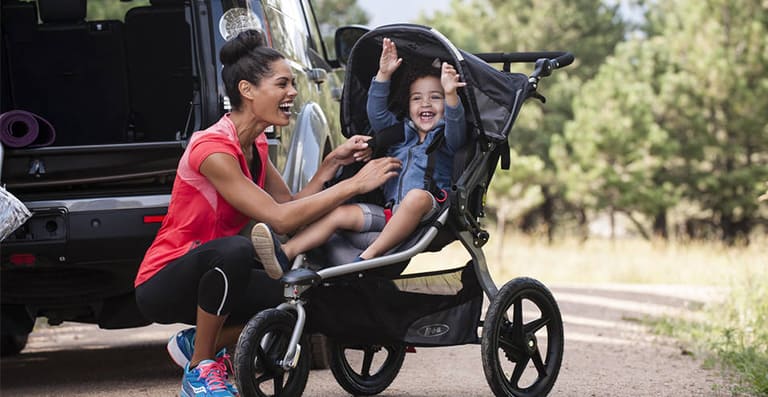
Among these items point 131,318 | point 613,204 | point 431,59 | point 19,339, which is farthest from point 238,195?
point 613,204

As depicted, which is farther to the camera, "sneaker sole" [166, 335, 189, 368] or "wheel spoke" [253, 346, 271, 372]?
"sneaker sole" [166, 335, 189, 368]

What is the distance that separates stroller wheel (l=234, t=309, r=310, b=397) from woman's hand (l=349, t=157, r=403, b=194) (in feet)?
2.05

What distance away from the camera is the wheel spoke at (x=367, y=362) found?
5.44 meters

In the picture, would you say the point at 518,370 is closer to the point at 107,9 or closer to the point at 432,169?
the point at 432,169

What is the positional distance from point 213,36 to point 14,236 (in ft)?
4.07

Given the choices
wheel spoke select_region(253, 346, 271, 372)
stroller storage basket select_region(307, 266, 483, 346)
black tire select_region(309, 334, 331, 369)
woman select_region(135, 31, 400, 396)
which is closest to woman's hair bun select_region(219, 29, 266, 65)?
woman select_region(135, 31, 400, 396)

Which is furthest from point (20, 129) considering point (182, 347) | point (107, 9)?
point (107, 9)

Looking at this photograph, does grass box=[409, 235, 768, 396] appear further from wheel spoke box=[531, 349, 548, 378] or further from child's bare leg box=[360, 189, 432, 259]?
child's bare leg box=[360, 189, 432, 259]

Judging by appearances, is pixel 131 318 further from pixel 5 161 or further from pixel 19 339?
pixel 19 339

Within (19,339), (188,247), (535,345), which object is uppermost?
(188,247)

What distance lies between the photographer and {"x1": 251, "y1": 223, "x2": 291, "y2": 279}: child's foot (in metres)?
4.62

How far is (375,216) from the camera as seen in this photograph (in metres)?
5.06

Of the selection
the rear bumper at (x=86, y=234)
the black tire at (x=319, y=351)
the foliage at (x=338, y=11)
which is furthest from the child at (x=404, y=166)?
the foliage at (x=338, y=11)

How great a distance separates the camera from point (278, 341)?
4668mm
